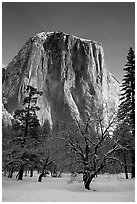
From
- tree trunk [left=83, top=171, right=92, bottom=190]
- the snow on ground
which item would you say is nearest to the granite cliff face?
the snow on ground

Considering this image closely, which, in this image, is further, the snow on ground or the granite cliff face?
the granite cliff face

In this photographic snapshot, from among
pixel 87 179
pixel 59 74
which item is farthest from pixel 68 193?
pixel 59 74

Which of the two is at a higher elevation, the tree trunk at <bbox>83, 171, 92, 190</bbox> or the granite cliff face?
the granite cliff face

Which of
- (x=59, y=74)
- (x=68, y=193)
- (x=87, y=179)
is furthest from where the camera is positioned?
(x=59, y=74)

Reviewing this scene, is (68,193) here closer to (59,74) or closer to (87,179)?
(87,179)

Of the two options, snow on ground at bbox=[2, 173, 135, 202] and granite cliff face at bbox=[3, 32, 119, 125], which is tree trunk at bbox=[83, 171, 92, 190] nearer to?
snow on ground at bbox=[2, 173, 135, 202]

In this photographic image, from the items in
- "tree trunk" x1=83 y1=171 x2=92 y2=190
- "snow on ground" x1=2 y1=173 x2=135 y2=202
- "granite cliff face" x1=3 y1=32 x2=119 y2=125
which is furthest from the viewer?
"granite cliff face" x1=3 y1=32 x2=119 y2=125

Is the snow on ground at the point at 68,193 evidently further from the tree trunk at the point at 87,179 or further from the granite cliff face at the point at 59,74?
the granite cliff face at the point at 59,74

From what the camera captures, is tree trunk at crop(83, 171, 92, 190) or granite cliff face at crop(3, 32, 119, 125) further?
granite cliff face at crop(3, 32, 119, 125)

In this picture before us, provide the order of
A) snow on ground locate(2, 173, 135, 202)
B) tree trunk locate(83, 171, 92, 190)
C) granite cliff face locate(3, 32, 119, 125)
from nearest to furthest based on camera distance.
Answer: snow on ground locate(2, 173, 135, 202)
tree trunk locate(83, 171, 92, 190)
granite cliff face locate(3, 32, 119, 125)

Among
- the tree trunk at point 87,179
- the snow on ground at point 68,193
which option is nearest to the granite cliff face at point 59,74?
the snow on ground at point 68,193
